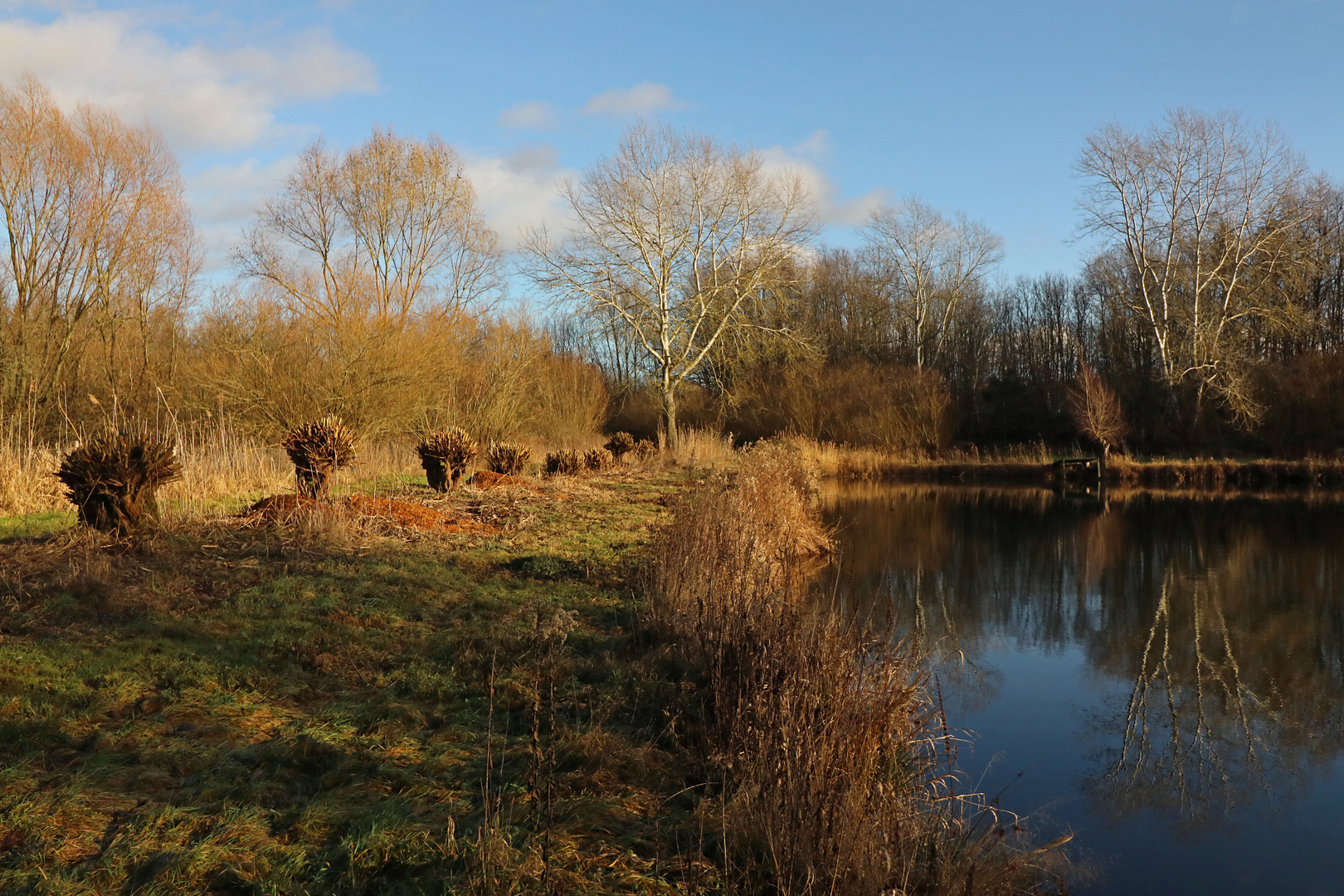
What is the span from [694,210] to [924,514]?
11.6m

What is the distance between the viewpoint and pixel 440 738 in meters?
3.83

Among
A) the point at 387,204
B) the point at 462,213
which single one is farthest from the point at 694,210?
the point at 387,204

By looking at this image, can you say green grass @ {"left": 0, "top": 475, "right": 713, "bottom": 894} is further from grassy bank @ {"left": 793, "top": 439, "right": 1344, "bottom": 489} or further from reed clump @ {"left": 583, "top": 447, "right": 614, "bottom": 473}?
grassy bank @ {"left": 793, "top": 439, "right": 1344, "bottom": 489}

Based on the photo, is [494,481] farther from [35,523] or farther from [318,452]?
[35,523]

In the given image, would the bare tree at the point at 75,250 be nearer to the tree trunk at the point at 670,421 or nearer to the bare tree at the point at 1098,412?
the tree trunk at the point at 670,421

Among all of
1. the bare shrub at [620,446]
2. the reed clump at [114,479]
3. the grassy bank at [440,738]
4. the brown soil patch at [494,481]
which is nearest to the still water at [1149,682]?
the grassy bank at [440,738]

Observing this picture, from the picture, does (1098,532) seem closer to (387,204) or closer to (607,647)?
(607,647)

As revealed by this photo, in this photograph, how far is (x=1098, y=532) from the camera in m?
16.1

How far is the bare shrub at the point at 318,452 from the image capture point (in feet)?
29.9

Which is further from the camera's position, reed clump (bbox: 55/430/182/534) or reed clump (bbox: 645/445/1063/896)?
reed clump (bbox: 55/430/182/534)

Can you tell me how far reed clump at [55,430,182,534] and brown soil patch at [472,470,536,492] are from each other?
5.76 m

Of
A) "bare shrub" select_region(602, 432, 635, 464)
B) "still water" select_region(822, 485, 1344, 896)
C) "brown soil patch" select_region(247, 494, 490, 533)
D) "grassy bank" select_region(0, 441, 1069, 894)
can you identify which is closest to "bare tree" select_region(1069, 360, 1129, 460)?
"still water" select_region(822, 485, 1344, 896)

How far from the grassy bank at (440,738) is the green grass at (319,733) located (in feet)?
0.04

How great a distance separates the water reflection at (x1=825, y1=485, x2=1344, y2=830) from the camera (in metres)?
5.68
